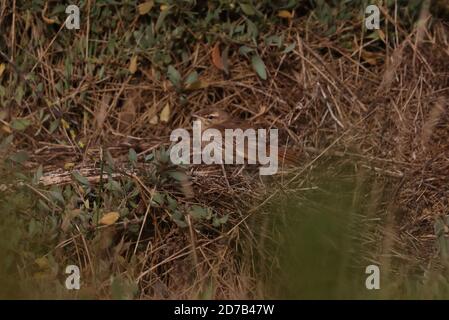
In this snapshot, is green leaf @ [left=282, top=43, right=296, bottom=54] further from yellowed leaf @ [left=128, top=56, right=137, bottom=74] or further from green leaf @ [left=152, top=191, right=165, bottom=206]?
green leaf @ [left=152, top=191, right=165, bottom=206]

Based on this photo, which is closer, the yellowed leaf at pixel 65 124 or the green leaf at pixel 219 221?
the green leaf at pixel 219 221

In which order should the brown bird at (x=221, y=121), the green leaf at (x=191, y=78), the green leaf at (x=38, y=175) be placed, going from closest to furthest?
1. the green leaf at (x=38, y=175)
2. the brown bird at (x=221, y=121)
3. the green leaf at (x=191, y=78)

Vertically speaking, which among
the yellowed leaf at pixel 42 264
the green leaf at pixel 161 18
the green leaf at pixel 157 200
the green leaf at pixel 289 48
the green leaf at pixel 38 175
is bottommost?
the yellowed leaf at pixel 42 264

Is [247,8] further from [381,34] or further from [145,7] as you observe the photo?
[381,34]

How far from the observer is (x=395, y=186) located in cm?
665

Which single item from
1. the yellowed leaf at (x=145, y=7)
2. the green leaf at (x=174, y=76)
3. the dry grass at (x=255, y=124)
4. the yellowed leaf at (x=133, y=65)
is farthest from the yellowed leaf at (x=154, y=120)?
the yellowed leaf at (x=145, y=7)

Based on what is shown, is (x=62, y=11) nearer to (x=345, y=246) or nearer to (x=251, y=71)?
(x=251, y=71)

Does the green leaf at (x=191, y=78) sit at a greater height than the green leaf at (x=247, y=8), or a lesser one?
lesser

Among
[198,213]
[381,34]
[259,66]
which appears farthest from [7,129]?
[381,34]

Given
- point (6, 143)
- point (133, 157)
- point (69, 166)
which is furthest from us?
point (6, 143)

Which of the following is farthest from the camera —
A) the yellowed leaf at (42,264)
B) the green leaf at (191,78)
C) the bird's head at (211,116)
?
the green leaf at (191,78)

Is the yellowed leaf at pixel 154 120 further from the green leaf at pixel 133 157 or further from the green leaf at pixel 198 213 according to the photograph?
the green leaf at pixel 198 213

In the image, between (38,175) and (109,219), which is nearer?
(109,219)

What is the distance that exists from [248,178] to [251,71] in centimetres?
129
